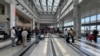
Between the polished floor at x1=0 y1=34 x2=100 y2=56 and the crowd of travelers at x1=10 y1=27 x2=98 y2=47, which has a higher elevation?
the crowd of travelers at x1=10 y1=27 x2=98 y2=47

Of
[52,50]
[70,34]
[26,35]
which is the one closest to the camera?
[52,50]

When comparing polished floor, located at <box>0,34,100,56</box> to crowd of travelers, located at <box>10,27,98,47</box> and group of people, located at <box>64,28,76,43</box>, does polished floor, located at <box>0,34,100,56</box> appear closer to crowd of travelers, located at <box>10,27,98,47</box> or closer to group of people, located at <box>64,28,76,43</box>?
crowd of travelers, located at <box>10,27,98,47</box>

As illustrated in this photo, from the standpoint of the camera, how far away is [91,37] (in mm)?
20484

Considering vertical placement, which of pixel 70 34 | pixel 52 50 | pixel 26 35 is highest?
pixel 26 35

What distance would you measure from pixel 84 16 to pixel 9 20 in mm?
17270

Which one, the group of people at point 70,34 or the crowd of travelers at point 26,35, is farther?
the group of people at point 70,34

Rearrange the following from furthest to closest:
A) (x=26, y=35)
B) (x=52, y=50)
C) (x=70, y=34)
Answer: (x=70, y=34), (x=26, y=35), (x=52, y=50)

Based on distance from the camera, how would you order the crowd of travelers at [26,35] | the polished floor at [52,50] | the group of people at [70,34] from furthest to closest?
the group of people at [70,34], the crowd of travelers at [26,35], the polished floor at [52,50]

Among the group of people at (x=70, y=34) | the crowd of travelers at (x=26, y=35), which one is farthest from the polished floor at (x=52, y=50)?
the group of people at (x=70, y=34)

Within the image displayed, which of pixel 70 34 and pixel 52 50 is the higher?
pixel 70 34

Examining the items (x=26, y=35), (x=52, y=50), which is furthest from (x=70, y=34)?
(x=52, y=50)

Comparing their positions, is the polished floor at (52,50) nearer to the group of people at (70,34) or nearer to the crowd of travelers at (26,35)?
the crowd of travelers at (26,35)

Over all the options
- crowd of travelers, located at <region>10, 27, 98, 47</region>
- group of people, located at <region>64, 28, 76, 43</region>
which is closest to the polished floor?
crowd of travelers, located at <region>10, 27, 98, 47</region>

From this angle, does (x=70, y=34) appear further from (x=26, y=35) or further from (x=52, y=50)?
(x=52, y=50)
